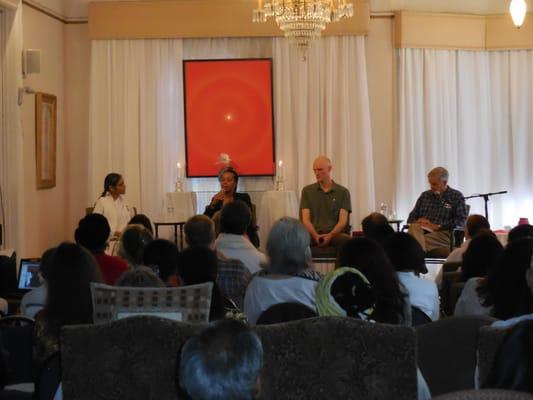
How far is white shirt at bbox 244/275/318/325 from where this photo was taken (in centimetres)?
409

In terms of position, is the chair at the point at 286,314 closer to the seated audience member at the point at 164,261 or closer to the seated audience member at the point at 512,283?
the seated audience member at the point at 512,283

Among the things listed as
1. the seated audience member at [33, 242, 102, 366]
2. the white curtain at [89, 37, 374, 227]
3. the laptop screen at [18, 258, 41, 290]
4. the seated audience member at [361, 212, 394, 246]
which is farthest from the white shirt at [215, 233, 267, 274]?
the white curtain at [89, 37, 374, 227]

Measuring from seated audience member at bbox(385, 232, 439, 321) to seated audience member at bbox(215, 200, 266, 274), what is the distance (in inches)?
48.6

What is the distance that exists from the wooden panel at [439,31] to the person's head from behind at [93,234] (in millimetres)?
5932

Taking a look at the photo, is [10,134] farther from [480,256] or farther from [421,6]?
[480,256]

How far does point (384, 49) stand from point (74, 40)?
3.57 metres

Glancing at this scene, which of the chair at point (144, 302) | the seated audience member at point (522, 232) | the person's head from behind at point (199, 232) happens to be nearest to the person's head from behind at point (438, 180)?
the seated audience member at point (522, 232)

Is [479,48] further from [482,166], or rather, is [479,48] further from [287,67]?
[287,67]

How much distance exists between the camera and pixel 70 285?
386 cm

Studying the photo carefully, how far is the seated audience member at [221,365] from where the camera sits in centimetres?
179

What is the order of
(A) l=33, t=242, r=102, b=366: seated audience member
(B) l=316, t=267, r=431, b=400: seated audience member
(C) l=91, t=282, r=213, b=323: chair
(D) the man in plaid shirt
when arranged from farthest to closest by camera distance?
(D) the man in plaid shirt
(A) l=33, t=242, r=102, b=366: seated audience member
(C) l=91, t=282, r=213, b=323: chair
(B) l=316, t=267, r=431, b=400: seated audience member

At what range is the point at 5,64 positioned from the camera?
8.65 m

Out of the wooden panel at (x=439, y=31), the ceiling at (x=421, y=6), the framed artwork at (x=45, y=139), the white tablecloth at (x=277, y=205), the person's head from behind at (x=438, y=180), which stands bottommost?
the white tablecloth at (x=277, y=205)

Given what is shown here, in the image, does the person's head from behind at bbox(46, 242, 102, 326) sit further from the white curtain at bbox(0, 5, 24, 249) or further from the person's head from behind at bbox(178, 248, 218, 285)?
the white curtain at bbox(0, 5, 24, 249)
